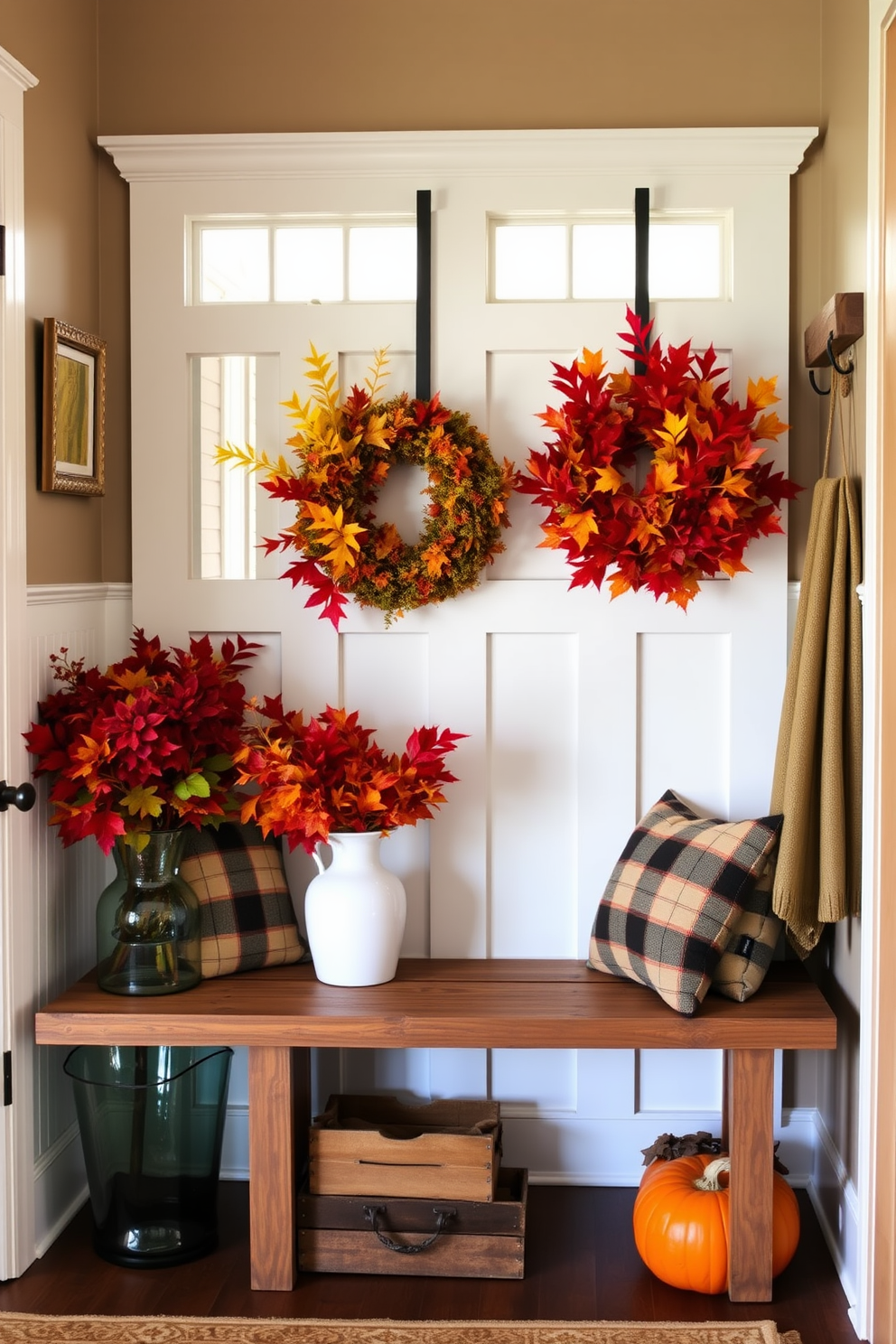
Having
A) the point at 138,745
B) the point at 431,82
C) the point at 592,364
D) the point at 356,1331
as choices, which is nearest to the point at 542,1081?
the point at 356,1331

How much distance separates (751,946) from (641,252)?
4.97 ft

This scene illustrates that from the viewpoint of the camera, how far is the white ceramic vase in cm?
262

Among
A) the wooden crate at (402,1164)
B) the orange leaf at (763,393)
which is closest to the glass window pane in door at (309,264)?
the orange leaf at (763,393)

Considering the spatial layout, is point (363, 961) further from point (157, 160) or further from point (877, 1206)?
point (157, 160)

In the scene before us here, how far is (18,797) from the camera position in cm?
242

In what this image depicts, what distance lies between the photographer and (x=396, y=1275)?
8.35 feet

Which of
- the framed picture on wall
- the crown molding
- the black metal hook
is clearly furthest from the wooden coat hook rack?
the framed picture on wall

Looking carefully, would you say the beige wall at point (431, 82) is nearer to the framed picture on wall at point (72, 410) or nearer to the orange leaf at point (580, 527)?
the framed picture on wall at point (72, 410)

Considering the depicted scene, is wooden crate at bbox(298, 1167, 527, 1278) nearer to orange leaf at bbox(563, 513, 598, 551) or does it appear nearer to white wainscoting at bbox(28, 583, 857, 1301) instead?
white wainscoting at bbox(28, 583, 857, 1301)

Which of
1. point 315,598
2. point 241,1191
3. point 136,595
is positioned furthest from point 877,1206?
point 136,595

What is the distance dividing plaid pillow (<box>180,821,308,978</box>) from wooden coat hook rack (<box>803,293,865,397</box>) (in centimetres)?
160

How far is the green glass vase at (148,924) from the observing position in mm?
2590

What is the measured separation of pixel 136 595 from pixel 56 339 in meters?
0.62

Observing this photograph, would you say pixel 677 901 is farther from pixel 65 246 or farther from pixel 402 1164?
pixel 65 246
